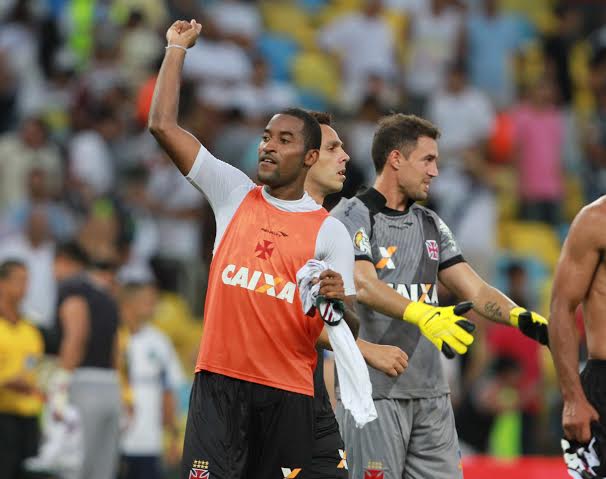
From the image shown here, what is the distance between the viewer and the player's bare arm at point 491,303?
7629 mm

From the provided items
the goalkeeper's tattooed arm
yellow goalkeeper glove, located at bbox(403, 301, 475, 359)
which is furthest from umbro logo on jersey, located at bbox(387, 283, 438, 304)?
yellow goalkeeper glove, located at bbox(403, 301, 475, 359)

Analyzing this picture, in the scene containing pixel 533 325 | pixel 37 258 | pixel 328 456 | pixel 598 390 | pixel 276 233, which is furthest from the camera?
pixel 37 258

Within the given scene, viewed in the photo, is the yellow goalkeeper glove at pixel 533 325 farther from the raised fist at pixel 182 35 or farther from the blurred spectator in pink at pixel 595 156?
the blurred spectator in pink at pixel 595 156

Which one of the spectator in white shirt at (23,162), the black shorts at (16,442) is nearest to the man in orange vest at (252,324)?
the black shorts at (16,442)

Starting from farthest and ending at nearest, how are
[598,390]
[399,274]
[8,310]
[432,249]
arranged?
[8,310] < [432,249] < [399,274] < [598,390]

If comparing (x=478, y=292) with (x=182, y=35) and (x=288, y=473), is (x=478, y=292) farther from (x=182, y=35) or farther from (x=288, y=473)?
(x=182, y=35)

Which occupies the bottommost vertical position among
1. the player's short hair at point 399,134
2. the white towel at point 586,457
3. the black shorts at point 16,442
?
the black shorts at point 16,442

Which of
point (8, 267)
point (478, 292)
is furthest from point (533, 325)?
point (8, 267)

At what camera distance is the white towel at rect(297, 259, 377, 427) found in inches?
252

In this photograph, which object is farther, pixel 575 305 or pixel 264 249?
pixel 575 305

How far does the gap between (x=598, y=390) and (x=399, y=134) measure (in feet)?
6.86

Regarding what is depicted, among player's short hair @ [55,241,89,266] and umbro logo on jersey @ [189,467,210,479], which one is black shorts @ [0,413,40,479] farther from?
umbro logo on jersey @ [189,467,210,479]

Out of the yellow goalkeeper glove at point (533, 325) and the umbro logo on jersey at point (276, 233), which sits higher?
the umbro logo on jersey at point (276, 233)

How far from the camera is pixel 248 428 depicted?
21.9 ft
